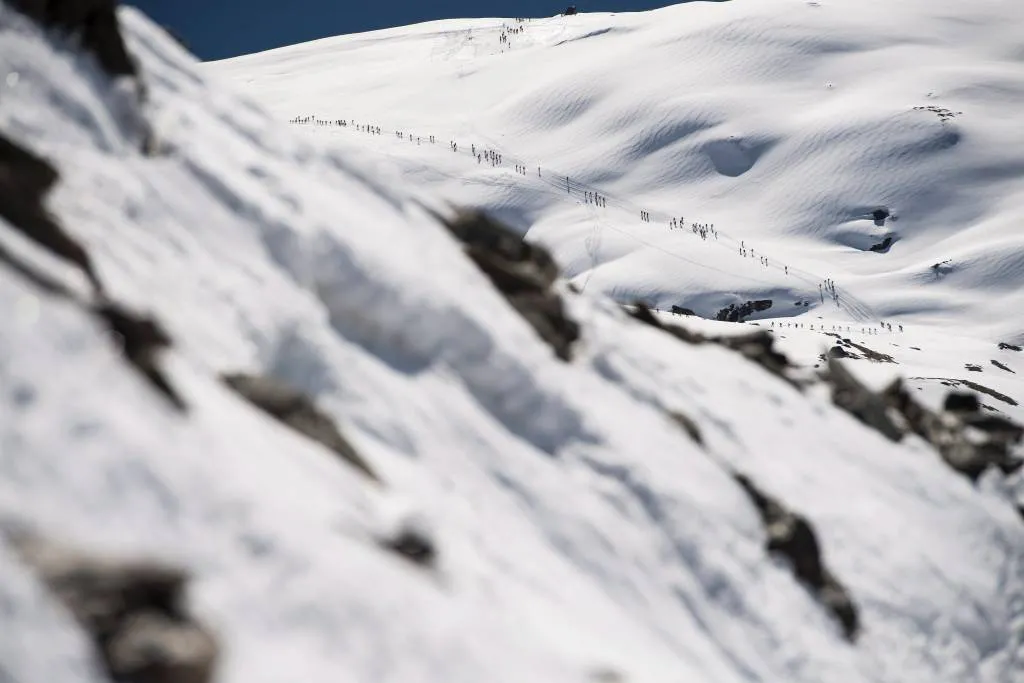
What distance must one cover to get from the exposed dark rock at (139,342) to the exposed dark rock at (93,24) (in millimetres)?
4360

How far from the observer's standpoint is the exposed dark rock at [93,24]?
9.92 meters

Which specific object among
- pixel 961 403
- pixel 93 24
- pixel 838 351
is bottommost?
pixel 838 351

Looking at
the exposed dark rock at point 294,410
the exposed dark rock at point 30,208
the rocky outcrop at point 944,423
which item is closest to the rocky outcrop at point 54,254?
the exposed dark rock at point 30,208

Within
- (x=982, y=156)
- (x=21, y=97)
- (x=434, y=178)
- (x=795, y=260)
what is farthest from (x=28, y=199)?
(x=982, y=156)

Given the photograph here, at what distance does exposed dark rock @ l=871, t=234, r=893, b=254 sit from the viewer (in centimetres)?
9712

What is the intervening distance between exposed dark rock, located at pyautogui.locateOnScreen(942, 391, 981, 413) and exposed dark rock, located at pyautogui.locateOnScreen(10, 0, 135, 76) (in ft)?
54.6

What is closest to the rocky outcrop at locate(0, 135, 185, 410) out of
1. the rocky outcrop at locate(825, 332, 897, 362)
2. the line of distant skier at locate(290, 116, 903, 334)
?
the rocky outcrop at locate(825, 332, 897, 362)

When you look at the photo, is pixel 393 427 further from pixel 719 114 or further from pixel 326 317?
pixel 719 114

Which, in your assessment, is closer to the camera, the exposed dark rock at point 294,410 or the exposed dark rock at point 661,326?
the exposed dark rock at point 294,410

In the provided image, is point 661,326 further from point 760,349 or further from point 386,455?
point 386,455

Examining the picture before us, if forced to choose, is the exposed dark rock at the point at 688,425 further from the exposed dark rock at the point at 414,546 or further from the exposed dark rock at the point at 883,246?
the exposed dark rock at the point at 883,246

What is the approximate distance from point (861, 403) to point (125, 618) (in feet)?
46.6

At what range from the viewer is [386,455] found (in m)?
9.07

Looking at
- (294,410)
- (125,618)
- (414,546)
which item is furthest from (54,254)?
(414,546)
